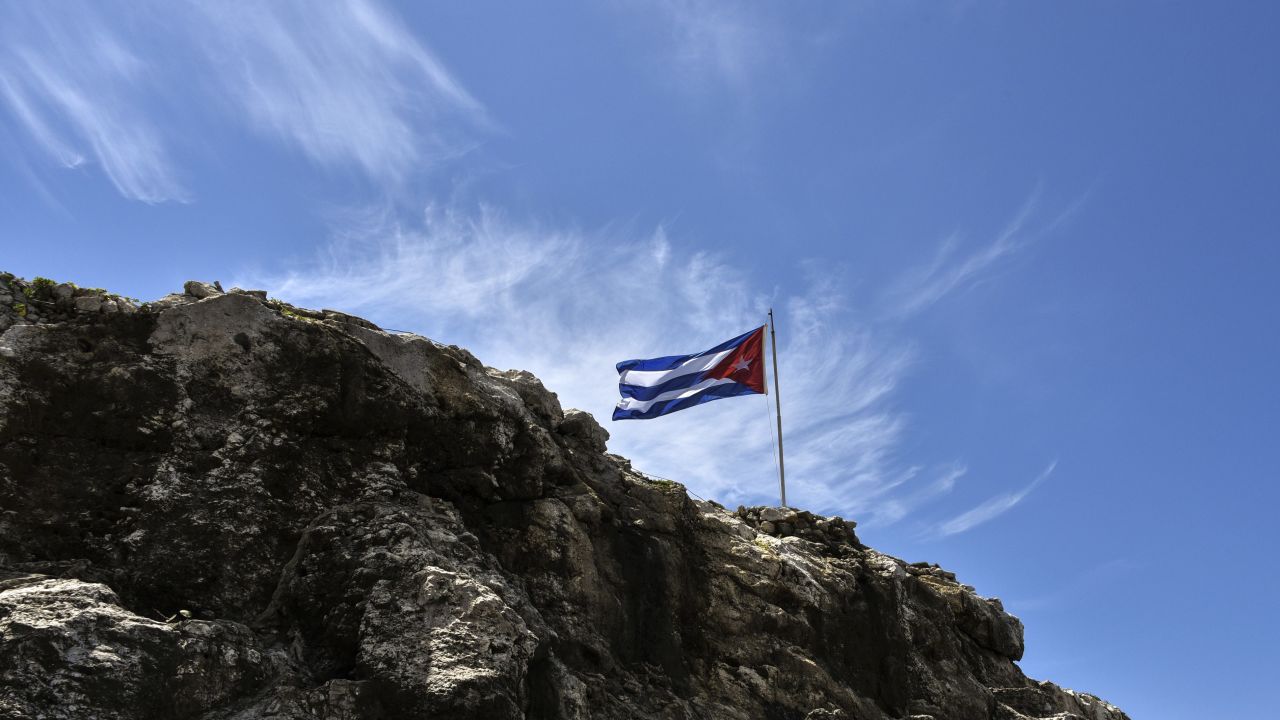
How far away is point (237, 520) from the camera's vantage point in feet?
60.9

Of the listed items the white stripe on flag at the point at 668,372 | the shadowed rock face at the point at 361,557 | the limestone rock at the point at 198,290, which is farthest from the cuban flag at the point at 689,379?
the limestone rock at the point at 198,290

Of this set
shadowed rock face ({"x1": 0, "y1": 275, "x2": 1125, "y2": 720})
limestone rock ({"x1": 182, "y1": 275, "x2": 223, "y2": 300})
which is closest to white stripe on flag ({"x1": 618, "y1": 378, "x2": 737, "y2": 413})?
shadowed rock face ({"x1": 0, "y1": 275, "x2": 1125, "y2": 720})

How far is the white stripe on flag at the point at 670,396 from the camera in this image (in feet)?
112

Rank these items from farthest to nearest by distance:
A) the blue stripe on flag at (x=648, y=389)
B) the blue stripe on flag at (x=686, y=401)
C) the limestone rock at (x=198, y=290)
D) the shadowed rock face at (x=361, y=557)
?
the blue stripe on flag at (x=648, y=389), the blue stripe on flag at (x=686, y=401), the limestone rock at (x=198, y=290), the shadowed rock face at (x=361, y=557)

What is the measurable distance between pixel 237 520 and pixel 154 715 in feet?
16.6

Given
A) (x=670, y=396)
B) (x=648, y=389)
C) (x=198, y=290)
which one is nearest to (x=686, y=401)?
(x=670, y=396)

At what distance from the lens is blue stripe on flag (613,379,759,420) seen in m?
34.1

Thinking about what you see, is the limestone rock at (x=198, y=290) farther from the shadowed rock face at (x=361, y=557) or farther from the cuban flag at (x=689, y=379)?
the cuban flag at (x=689, y=379)

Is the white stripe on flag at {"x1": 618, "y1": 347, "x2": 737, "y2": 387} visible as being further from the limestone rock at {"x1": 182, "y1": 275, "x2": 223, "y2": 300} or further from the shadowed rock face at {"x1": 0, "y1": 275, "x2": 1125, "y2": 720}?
the limestone rock at {"x1": 182, "y1": 275, "x2": 223, "y2": 300}

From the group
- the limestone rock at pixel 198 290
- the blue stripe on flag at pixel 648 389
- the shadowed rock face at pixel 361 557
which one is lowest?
the shadowed rock face at pixel 361 557

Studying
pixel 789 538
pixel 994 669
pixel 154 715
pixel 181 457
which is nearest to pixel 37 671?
pixel 154 715

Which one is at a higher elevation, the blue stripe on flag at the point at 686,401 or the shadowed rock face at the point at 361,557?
A: the blue stripe on flag at the point at 686,401

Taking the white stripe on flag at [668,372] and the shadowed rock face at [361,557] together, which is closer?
the shadowed rock face at [361,557]

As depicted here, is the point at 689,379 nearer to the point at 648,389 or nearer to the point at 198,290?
the point at 648,389
